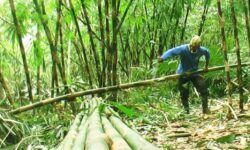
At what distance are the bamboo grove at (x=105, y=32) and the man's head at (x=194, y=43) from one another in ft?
1.02

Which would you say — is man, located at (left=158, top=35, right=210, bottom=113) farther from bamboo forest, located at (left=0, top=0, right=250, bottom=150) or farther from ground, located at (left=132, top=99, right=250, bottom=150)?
ground, located at (left=132, top=99, right=250, bottom=150)

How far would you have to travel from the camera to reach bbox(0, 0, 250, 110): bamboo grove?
495 centimetres

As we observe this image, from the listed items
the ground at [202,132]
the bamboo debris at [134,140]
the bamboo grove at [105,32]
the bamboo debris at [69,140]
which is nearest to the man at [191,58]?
the bamboo grove at [105,32]

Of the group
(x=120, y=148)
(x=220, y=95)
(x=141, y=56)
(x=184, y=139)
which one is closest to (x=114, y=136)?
(x=120, y=148)

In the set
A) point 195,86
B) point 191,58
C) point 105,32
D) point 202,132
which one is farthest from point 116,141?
point 105,32

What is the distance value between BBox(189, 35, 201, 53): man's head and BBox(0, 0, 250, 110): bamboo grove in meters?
0.31

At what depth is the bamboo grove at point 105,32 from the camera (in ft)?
16.2

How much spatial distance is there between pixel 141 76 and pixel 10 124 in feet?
13.5

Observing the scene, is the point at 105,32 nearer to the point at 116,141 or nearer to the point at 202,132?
the point at 202,132

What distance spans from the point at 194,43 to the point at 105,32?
1.78 m

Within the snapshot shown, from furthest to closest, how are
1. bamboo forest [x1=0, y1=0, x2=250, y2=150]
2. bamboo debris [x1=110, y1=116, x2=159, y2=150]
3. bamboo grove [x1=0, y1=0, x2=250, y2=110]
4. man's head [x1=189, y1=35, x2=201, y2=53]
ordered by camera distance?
man's head [x1=189, y1=35, x2=201, y2=53] → bamboo grove [x1=0, y1=0, x2=250, y2=110] → bamboo forest [x1=0, y1=0, x2=250, y2=150] → bamboo debris [x1=110, y1=116, x2=159, y2=150]

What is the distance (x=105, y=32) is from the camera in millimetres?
6781

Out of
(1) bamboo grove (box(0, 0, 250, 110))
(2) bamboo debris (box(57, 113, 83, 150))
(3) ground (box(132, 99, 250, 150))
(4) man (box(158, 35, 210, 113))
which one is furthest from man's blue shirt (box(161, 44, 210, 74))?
(2) bamboo debris (box(57, 113, 83, 150))

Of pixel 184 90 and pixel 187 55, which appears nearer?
pixel 187 55
